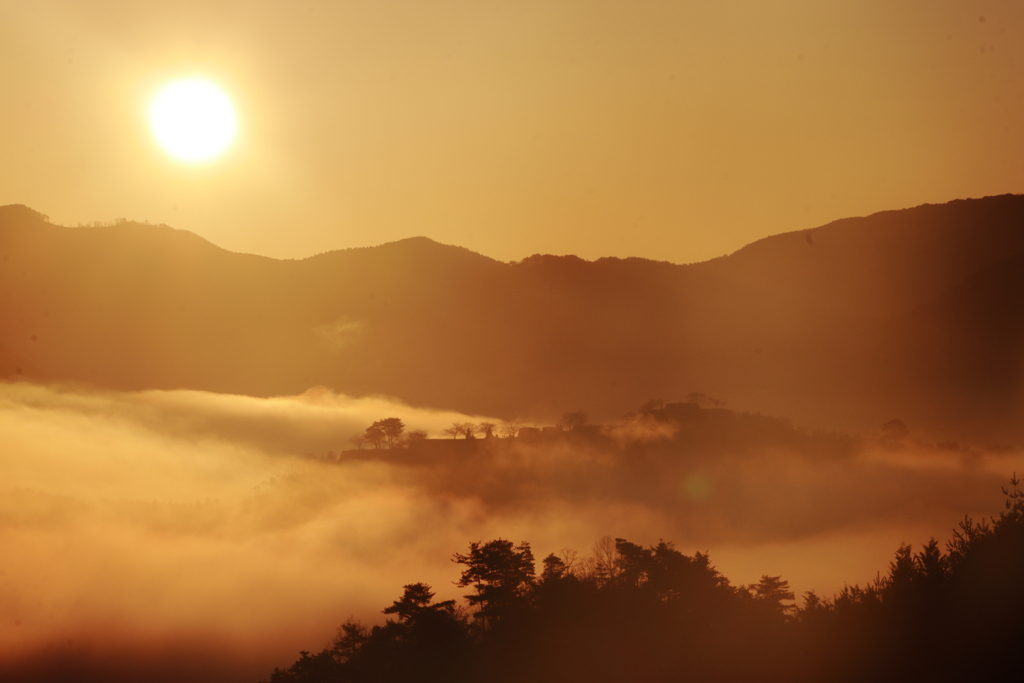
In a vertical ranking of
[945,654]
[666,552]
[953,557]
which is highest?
[666,552]

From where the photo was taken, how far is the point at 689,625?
64.0 metres

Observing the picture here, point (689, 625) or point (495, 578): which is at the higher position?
point (495, 578)

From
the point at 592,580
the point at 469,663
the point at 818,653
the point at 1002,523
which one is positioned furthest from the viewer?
the point at 592,580

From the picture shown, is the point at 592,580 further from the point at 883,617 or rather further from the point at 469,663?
the point at 883,617

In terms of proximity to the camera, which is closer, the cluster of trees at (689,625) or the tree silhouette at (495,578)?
the cluster of trees at (689,625)

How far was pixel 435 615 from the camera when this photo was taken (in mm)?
65125

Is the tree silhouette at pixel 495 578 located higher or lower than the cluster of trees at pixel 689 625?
higher

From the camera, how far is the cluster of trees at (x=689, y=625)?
123 feet

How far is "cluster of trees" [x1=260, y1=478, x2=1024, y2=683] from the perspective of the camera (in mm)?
37375

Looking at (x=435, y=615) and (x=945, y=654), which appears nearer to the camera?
(x=945, y=654)

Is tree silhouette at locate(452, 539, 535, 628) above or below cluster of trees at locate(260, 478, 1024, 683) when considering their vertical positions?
above

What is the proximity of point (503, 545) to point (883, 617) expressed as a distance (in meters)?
37.4

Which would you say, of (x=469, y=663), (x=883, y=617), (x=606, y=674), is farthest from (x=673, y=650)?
(x=883, y=617)

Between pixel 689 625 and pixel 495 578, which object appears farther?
pixel 495 578
